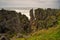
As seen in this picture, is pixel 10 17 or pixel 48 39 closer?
pixel 48 39

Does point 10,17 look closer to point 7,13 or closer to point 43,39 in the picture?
point 7,13

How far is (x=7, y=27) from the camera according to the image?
3341 cm

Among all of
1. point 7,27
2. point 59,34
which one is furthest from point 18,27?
point 59,34

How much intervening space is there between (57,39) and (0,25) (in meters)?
20.3

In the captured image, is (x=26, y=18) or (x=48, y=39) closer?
Result: (x=48, y=39)

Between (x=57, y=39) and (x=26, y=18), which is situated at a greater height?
(x=57, y=39)

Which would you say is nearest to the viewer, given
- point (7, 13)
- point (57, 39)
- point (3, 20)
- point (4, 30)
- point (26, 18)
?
point (57, 39)

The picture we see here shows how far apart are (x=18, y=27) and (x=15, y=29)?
219cm

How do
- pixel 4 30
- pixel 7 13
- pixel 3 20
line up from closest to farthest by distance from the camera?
pixel 4 30 → pixel 3 20 → pixel 7 13

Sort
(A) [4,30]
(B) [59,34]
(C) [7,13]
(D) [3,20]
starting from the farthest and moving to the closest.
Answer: (C) [7,13]
(D) [3,20]
(A) [4,30]
(B) [59,34]

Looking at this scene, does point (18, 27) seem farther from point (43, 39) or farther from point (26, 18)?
point (43, 39)

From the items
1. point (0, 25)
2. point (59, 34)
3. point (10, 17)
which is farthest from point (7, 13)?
point (59, 34)

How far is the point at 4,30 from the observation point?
108 feet

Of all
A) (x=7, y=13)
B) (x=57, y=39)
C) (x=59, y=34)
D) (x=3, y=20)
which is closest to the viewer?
(x=57, y=39)
